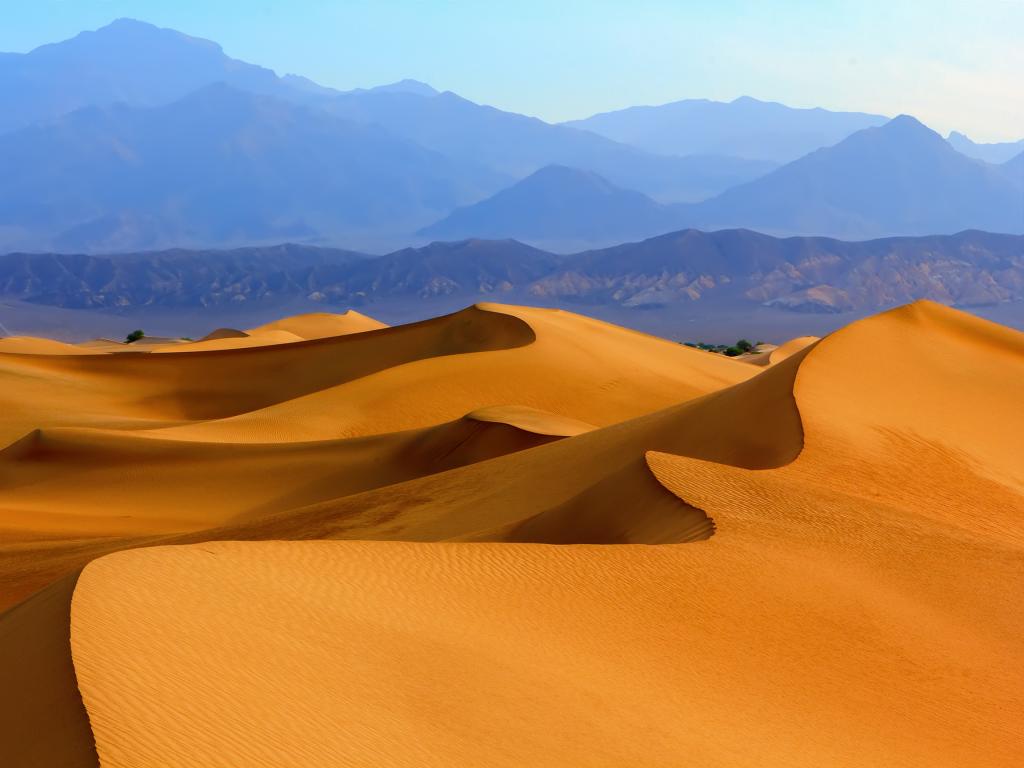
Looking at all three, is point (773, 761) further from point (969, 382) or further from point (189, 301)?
point (189, 301)

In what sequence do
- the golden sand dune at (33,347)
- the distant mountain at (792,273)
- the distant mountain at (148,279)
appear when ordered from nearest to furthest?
the golden sand dune at (33,347), the distant mountain at (792,273), the distant mountain at (148,279)

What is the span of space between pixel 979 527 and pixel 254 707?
9.81 m

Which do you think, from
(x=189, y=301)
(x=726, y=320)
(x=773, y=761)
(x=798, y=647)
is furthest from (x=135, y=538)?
(x=189, y=301)

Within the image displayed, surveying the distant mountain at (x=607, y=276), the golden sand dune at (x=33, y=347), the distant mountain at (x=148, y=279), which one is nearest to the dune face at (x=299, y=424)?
the golden sand dune at (x=33, y=347)

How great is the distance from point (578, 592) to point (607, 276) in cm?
13946

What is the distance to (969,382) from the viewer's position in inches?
805

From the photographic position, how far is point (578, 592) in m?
9.65

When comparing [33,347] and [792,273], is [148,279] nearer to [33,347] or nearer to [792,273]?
[792,273]

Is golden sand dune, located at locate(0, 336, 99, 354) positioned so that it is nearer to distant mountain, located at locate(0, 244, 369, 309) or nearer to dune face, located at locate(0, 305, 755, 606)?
dune face, located at locate(0, 305, 755, 606)

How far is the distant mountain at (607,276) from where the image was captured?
458ft

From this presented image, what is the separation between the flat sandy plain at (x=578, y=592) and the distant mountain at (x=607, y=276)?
11621cm

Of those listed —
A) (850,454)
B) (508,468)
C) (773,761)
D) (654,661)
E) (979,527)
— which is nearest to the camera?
(773,761)

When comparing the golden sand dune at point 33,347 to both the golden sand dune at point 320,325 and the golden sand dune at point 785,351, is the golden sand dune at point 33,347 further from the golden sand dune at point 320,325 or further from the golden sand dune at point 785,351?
the golden sand dune at point 785,351

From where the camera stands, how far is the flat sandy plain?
6.43m
